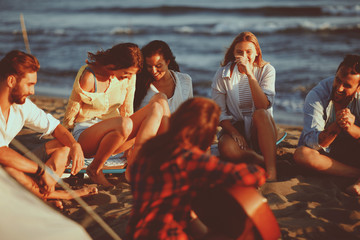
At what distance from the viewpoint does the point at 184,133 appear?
70.5 inches

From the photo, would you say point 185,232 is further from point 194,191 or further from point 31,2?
point 31,2

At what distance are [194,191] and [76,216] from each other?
1.28 metres

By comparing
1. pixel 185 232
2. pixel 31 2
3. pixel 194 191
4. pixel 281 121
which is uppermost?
pixel 31 2

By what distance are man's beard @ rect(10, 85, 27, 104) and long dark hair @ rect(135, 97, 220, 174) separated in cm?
124

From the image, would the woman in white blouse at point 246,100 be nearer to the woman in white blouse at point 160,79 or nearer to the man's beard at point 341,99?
the woman in white blouse at point 160,79

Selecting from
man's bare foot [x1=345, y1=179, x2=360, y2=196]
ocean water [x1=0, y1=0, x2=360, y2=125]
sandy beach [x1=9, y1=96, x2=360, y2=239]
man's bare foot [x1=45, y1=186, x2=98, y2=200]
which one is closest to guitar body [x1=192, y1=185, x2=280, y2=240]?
sandy beach [x1=9, y1=96, x2=360, y2=239]

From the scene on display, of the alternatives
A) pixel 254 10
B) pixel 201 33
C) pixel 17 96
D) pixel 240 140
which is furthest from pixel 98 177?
pixel 254 10

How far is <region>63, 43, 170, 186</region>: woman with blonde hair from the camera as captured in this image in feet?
9.85

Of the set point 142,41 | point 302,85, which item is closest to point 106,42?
point 142,41

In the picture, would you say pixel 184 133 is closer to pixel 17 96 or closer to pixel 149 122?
pixel 149 122

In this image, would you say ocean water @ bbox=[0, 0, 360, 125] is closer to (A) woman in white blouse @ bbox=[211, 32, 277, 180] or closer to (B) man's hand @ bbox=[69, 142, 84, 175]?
(A) woman in white blouse @ bbox=[211, 32, 277, 180]

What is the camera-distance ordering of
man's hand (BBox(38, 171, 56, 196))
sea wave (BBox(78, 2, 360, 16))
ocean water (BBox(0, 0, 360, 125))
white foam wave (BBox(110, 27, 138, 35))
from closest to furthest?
man's hand (BBox(38, 171, 56, 196)), ocean water (BBox(0, 0, 360, 125)), white foam wave (BBox(110, 27, 138, 35)), sea wave (BBox(78, 2, 360, 16))

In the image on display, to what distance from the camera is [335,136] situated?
3.06 m

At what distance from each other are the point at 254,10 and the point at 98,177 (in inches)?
597
